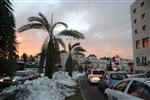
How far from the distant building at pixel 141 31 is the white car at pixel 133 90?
43538 mm

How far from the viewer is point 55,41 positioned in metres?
29.9

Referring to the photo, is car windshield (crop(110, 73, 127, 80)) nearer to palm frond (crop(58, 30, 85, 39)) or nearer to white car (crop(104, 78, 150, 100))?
white car (crop(104, 78, 150, 100))

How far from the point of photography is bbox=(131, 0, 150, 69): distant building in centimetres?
5425

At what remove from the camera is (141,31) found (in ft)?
189

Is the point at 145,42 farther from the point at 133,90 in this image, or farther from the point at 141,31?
the point at 133,90

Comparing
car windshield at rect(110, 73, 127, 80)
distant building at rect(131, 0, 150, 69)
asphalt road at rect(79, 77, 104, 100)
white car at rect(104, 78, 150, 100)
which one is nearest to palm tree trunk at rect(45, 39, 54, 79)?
asphalt road at rect(79, 77, 104, 100)

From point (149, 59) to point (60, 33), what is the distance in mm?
26636

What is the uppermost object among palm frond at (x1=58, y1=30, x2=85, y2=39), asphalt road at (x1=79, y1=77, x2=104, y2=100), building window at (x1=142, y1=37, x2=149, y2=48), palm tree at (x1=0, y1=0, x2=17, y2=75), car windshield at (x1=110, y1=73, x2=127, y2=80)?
building window at (x1=142, y1=37, x2=149, y2=48)

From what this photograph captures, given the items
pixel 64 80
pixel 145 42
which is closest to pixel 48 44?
pixel 64 80

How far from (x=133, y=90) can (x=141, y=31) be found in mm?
49429

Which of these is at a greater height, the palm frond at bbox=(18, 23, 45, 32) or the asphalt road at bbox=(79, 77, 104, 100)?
the palm frond at bbox=(18, 23, 45, 32)

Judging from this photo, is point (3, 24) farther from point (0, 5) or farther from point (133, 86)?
point (133, 86)

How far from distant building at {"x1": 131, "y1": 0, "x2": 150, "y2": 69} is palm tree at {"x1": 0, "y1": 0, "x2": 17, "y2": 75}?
4390cm

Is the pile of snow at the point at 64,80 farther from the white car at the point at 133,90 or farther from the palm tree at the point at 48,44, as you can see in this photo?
the white car at the point at 133,90
